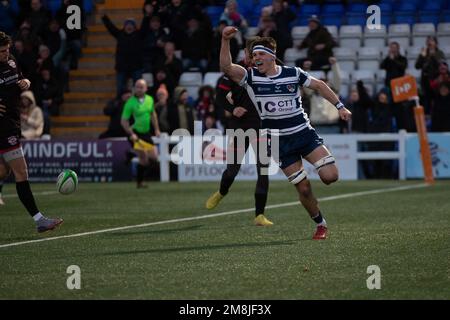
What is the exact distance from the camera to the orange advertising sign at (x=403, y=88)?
23.3 m

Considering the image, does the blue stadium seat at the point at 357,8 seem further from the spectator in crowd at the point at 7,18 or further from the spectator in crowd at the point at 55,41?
the spectator in crowd at the point at 7,18

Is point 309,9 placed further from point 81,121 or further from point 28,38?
point 28,38

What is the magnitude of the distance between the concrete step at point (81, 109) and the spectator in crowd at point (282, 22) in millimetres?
5301

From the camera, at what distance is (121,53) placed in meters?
28.0

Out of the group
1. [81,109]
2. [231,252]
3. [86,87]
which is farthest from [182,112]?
[231,252]

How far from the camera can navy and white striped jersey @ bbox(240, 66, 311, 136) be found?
1270cm

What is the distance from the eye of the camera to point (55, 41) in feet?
94.7

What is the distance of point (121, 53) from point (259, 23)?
350 centimetres

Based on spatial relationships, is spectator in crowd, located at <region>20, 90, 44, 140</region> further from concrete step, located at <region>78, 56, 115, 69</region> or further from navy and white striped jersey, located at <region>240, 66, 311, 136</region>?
navy and white striped jersey, located at <region>240, 66, 311, 136</region>

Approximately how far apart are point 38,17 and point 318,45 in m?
7.68

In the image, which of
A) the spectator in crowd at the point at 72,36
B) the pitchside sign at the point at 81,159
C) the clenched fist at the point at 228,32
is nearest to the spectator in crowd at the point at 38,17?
the spectator in crowd at the point at 72,36
